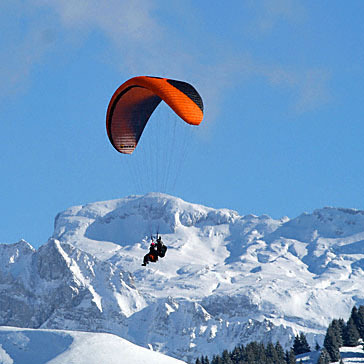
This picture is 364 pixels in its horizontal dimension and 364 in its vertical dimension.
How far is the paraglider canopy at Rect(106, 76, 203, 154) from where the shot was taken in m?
58.8

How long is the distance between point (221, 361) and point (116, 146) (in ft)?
316

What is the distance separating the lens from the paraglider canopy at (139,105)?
5875cm

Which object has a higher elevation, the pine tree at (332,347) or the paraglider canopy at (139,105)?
the paraglider canopy at (139,105)

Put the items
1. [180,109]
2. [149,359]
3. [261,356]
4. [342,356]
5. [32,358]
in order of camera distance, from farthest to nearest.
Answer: [32,358] → [149,359] → [261,356] → [342,356] → [180,109]

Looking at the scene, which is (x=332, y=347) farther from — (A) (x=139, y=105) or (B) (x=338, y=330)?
(A) (x=139, y=105)

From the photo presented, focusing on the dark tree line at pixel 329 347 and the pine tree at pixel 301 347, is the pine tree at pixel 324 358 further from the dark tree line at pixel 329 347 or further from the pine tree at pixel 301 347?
the pine tree at pixel 301 347

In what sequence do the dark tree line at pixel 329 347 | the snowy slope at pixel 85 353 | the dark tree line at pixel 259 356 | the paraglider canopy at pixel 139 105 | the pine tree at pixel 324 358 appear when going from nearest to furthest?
the paraglider canopy at pixel 139 105 < the pine tree at pixel 324 358 < the dark tree line at pixel 329 347 < the dark tree line at pixel 259 356 < the snowy slope at pixel 85 353

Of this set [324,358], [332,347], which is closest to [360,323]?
[332,347]

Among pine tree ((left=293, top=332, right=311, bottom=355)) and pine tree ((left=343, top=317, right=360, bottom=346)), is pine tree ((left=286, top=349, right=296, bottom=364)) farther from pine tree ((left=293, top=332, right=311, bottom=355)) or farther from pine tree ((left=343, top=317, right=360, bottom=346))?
pine tree ((left=293, top=332, right=311, bottom=355))

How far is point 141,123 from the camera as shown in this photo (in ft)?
214

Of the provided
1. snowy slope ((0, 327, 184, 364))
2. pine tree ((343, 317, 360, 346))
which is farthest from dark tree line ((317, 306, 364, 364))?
snowy slope ((0, 327, 184, 364))

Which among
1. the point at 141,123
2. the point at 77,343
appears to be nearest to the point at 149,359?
the point at 77,343

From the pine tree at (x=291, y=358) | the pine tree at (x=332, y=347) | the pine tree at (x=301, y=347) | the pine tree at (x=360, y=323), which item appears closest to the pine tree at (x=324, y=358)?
the pine tree at (x=332, y=347)

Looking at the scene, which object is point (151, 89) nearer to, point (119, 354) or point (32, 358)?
point (119, 354)
